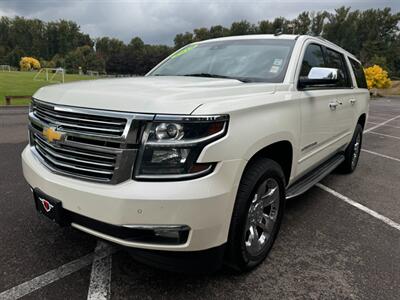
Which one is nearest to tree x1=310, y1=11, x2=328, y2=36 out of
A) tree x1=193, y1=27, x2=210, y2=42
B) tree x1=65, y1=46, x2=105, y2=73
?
tree x1=193, y1=27, x2=210, y2=42

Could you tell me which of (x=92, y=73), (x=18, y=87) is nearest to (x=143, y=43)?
(x=92, y=73)

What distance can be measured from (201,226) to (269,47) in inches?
88.3

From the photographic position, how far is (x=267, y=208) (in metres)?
2.87

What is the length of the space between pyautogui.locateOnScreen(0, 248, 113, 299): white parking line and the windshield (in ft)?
6.62

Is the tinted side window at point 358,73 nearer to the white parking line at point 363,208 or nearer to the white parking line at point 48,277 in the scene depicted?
the white parking line at point 363,208

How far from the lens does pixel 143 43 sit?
397 feet

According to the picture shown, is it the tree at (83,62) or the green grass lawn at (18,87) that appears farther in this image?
the tree at (83,62)

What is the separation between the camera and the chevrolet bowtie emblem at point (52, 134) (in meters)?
2.26

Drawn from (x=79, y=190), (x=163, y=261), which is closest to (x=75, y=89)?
(x=79, y=190)

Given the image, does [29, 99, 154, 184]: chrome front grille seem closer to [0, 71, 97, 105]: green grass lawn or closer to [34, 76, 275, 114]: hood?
[34, 76, 275, 114]: hood

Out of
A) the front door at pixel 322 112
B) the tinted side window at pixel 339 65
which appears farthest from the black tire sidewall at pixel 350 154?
the tinted side window at pixel 339 65

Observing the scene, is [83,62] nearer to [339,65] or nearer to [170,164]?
[339,65]

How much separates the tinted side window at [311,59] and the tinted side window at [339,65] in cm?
→ 32

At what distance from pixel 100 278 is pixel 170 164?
1.16 meters
